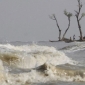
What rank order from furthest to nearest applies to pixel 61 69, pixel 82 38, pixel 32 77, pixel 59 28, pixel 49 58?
pixel 59 28
pixel 82 38
pixel 49 58
pixel 61 69
pixel 32 77

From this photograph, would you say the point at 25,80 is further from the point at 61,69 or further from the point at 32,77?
the point at 61,69

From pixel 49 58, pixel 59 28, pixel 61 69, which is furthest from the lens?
pixel 59 28

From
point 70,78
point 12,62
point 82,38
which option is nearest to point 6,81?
point 70,78

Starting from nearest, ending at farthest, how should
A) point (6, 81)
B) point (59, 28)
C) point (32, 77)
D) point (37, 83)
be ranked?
point (6, 81) < point (37, 83) < point (32, 77) < point (59, 28)

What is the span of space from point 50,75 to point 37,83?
878mm

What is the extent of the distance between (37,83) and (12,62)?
4.15 m

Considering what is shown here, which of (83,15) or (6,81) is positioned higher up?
(83,15)

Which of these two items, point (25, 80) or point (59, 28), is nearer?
point (25, 80)

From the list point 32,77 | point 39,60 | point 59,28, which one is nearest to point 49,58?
point 39,60

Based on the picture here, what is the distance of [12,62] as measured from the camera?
1152cm

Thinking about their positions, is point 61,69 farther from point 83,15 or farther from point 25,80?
point 83,15

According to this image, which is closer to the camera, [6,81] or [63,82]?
[6,81]

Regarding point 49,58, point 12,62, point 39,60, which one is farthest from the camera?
point 49,58

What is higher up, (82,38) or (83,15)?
(83,15)
